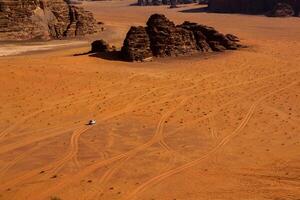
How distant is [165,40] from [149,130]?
1210 centimetres

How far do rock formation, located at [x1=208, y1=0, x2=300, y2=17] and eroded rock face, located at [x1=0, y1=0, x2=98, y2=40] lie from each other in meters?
29.2

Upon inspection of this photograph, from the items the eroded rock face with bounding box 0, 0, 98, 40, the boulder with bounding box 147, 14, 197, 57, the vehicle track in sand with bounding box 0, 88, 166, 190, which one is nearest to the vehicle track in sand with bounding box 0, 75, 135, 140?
the vehicle track in sand with bounding box 0, 88, 166, 190

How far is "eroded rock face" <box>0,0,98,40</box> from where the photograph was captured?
32.4 meters

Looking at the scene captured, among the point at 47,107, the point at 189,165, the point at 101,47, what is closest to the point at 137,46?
the point at 101,47

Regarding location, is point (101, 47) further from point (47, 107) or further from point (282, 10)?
point (282, 10)

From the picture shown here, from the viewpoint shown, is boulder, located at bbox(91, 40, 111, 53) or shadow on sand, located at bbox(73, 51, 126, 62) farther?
boulder, located at bbox(91, 40, 111, 53)

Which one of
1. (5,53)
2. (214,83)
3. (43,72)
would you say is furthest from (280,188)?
(5,53)

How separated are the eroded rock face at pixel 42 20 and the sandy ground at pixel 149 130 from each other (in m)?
10.1

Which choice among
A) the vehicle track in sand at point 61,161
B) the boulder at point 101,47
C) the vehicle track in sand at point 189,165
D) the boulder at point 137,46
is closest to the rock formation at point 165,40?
the boulder at point 137,46

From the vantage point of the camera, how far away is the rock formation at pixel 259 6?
5938 centimetres

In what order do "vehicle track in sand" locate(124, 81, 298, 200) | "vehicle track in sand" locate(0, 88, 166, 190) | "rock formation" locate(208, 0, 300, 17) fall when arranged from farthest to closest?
1. "rock formation" locate(208, 0, 300, 17)
2. "vehicle track in sand" locate(0, 88, 166, 190)
3. "vehicle track in sand" locate(124, 81, 298, 200)

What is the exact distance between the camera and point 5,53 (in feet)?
90.6

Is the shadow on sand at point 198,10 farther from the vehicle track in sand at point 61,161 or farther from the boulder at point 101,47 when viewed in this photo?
the vehicle track in sand at point 61,161

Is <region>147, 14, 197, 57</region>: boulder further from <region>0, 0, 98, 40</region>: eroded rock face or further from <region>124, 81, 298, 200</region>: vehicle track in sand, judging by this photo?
<region>0, 0, 98, 40</region>: eroded rock face
